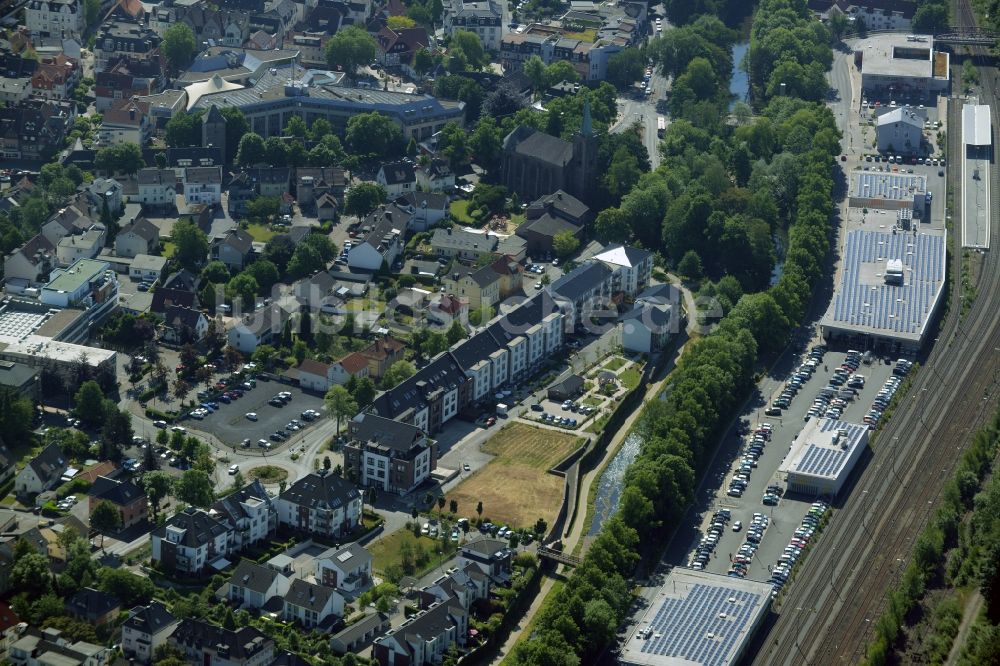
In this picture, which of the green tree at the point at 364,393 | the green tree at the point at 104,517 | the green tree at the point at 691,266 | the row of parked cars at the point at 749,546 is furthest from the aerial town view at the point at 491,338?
the green tree at the point at 364,393

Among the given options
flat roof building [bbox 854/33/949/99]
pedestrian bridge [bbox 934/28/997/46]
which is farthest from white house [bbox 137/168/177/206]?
pedestrian bridge [bbox 934/28/997/46]

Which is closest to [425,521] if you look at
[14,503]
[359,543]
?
[359,543]

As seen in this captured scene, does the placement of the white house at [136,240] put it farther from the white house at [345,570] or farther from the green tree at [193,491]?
the white house at [345,570]

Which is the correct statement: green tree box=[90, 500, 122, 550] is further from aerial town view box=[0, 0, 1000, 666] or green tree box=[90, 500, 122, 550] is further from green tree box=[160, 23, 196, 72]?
green tree box=[160, 23, 196, 72]

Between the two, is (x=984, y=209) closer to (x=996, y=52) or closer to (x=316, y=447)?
(x=996, y=52)

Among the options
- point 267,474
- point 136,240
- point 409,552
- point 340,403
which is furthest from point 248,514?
point 136,240

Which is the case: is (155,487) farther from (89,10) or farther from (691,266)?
(89,10)
